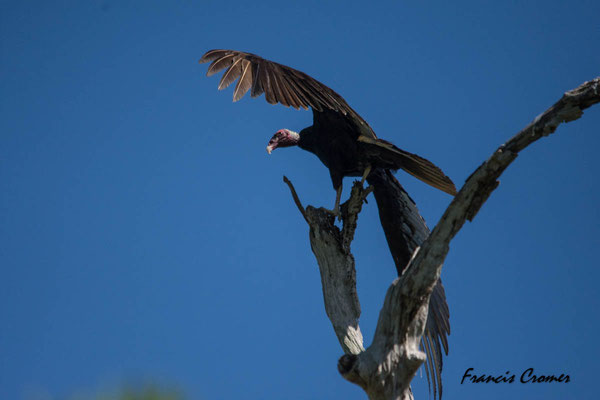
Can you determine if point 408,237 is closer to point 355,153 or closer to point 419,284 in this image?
point 355,153

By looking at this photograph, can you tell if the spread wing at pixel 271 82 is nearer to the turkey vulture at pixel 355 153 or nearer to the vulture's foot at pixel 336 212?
the turkey vulture at pixel 355 153

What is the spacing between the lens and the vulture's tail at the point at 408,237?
156 inches

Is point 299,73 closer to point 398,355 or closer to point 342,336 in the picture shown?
point 342,336

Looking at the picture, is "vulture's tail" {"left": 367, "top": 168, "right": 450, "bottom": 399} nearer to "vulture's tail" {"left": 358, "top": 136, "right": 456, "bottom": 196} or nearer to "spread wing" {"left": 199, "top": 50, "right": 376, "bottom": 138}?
"vulture's tail" {"left": 358, "top": 136, "right": 456, "bottom": 196}

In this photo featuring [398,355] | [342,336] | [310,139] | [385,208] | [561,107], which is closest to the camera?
[561,107]

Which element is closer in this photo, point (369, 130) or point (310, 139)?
point (369, 130)

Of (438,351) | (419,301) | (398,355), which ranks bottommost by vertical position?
(398,355)

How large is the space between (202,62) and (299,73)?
2.07ft

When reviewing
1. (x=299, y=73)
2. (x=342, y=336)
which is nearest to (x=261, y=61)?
(x=299, y=73)

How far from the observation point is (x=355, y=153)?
4184 millimetres

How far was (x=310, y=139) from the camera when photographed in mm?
4637

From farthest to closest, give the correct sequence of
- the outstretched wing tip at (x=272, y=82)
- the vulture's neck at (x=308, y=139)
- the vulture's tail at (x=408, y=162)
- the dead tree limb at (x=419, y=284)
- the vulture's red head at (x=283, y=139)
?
1. the vulture's red head at (x=283, y=139)
2. the vulture's neck at (x=308, y=139)
3. the vulture's tail at (x=408, y=162)
4. the outstretched wing tip at (x=272, y=82)
5. the dead tree limb at (x=419, y=284)

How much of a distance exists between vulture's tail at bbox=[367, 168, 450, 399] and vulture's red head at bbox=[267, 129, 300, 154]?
33.3 inches

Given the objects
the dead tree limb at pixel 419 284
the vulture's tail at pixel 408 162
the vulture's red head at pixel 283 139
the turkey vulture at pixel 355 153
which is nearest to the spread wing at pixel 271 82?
the turkey vulture at pixel 355 153
